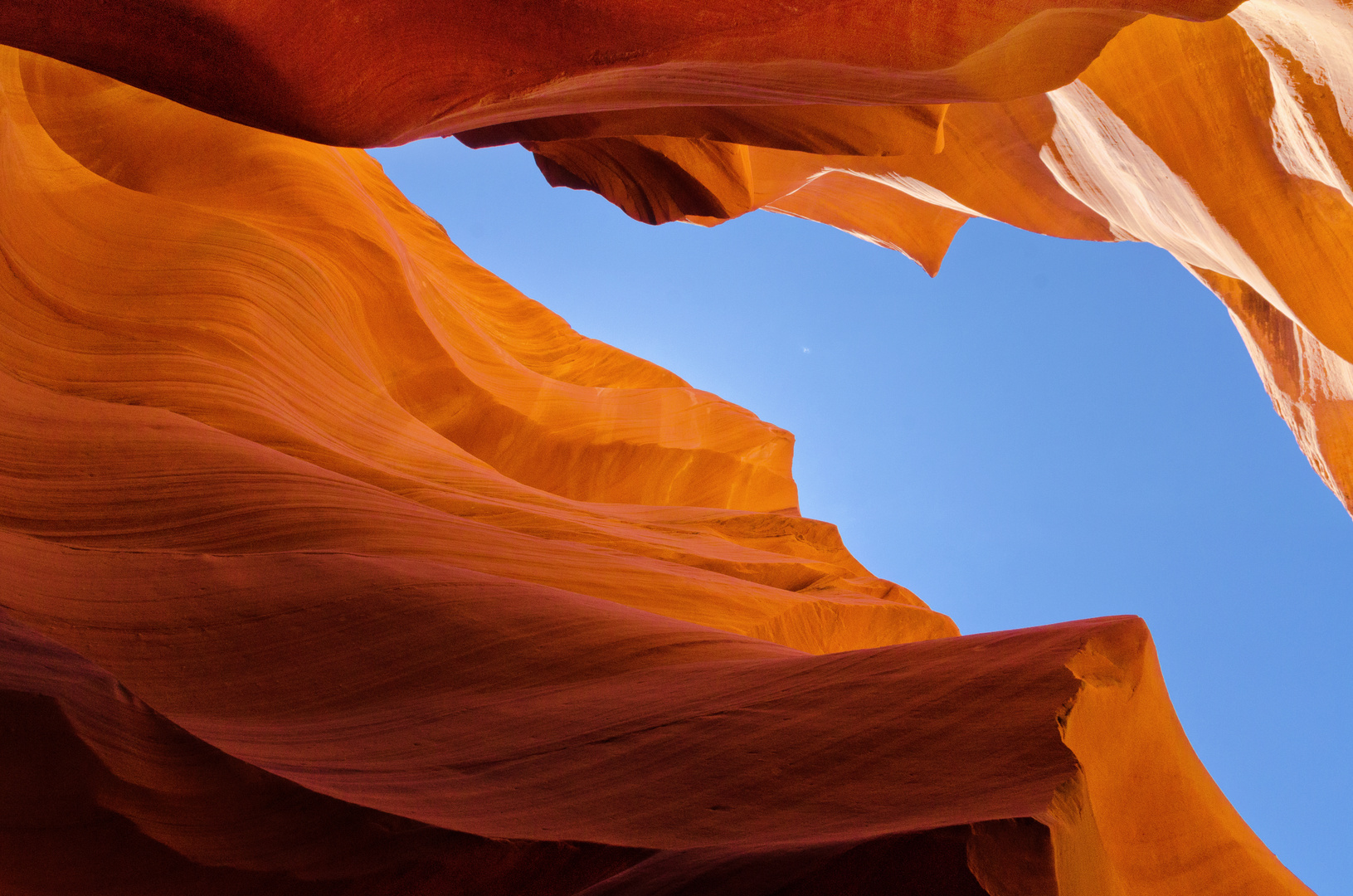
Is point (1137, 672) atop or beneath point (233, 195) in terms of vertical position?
beneath

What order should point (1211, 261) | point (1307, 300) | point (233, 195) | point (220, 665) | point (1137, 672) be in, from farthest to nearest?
point (233, 195) → point (1211, 261) → point (1307, 300) → point (220, 665) → point (1137, 672)

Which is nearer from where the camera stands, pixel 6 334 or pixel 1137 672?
pixel 1137 672

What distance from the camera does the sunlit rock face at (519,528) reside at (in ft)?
8.66

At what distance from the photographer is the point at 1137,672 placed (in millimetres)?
2734

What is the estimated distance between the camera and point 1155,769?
2818mm

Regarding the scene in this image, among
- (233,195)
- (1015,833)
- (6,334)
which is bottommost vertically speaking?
(1015,833)

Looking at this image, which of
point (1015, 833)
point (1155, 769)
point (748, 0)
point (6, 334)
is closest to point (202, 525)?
point (6, 334)

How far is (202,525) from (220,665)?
98 cm

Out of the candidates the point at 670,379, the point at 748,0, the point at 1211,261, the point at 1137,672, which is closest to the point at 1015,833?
the point at 1137,672

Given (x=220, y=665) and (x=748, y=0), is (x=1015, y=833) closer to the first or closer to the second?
(x=220, y=665)

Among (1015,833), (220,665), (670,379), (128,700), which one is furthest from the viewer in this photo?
(670,379)

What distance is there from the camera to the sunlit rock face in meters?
2.64

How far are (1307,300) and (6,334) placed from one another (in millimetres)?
8038

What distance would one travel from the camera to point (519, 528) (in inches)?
215
